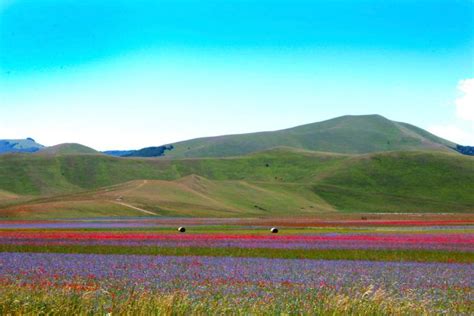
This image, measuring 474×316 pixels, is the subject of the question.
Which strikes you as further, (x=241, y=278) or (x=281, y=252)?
(x=281, y=252)

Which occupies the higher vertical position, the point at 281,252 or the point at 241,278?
the point at 241,278

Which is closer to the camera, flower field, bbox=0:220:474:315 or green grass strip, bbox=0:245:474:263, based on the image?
flower field, bbox=0:220:474:315

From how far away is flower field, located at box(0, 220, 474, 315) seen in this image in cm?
1361

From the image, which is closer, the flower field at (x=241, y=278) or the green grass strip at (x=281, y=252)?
the flower field at (x=241, y=278)

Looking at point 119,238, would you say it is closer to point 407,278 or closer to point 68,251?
point 68,251

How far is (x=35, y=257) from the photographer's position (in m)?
31.0

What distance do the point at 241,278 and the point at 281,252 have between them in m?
Result: 13.5

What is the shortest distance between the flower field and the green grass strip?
61 mm

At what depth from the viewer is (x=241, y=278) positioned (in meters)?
23.0

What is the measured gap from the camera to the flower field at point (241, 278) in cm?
1361

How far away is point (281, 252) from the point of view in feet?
119

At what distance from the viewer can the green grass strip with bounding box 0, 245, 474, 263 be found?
109ft

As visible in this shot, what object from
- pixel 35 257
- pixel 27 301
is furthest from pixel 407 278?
pixel 35 257

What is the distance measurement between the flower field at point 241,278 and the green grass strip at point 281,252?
6 cm
